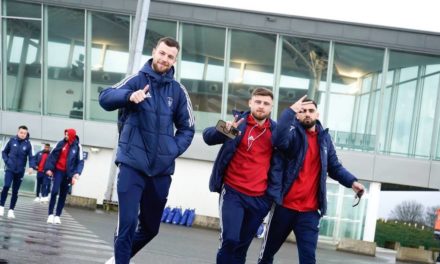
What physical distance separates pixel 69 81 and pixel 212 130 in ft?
94.1

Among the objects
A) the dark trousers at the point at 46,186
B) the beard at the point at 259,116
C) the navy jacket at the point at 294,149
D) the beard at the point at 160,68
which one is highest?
the beard at the point at 160,68

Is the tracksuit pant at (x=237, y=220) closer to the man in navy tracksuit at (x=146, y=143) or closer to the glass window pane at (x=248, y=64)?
the man in navy tracksuit at (x=146, y=143)

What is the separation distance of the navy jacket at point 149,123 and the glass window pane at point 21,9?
29331mm

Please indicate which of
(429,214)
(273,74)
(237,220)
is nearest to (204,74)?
(273,74)

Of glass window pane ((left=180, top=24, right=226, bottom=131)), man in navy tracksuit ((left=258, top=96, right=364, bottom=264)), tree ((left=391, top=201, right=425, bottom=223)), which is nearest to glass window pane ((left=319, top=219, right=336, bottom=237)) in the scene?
glass window pane ((left=180, top=24, right=226, bottom=131))

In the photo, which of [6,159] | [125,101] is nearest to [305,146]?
[125,101]

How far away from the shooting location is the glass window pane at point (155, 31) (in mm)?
33438

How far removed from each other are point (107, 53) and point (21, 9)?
178 inches

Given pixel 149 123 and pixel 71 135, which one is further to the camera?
pixel 71 135

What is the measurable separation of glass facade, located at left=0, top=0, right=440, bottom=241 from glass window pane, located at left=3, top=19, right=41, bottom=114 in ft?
0.46

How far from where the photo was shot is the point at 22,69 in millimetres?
35375

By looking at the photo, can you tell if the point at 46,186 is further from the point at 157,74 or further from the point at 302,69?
the point at 157,74

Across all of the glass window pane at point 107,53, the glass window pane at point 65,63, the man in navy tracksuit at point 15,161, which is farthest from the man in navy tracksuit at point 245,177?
the glass window pane at point 65,63

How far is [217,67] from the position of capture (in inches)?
1335
